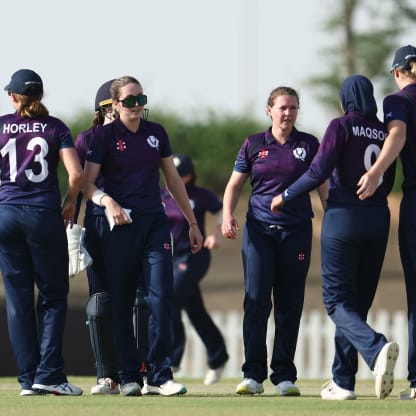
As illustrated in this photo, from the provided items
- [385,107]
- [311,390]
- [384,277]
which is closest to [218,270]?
[384,277]

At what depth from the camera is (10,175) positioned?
939 cm

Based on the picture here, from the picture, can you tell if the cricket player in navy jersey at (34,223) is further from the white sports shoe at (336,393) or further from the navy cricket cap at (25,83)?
the white sports shoe at (336,393)

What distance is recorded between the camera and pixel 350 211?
916 centimetres

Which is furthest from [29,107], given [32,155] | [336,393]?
[336,393]

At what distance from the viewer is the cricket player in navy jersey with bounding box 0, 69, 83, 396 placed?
30.7ft

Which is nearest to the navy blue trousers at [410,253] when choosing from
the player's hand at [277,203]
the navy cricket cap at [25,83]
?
the player's hand at [277,203]

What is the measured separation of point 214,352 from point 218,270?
18782 mm

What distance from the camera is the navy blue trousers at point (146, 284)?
9.50 m

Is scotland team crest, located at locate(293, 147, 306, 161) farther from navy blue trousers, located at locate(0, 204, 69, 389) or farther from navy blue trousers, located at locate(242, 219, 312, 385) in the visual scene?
navy blue trousers, located at locate(0, 204, 69, 389)

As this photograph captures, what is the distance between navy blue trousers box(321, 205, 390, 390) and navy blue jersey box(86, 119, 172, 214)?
48.6 inches

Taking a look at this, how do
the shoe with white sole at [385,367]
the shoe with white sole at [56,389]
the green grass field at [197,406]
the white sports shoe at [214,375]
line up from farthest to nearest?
1. the white sports shoe at [214,375]
2. the shoe with white sole at [56,389]
3. the shoe with white sole at [385,367]
4. the green grass field at [197,406]

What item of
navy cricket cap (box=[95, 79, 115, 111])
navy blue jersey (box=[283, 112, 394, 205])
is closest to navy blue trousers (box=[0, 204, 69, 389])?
navy cricket cap (box=[95, 79, 115, 111])

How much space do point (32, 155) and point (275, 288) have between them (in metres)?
2.01

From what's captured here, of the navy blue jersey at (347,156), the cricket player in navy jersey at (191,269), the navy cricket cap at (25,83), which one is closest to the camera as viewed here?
the navy blue jersey at (347,156)
